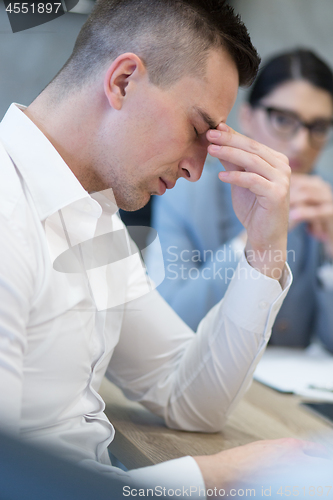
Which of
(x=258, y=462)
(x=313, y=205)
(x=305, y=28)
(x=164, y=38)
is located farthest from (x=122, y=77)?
(x=305, y=28)

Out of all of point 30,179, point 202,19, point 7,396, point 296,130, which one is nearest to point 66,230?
point 30,179

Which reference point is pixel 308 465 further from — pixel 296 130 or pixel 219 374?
pixel 296 130

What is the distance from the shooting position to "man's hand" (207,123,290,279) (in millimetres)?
523

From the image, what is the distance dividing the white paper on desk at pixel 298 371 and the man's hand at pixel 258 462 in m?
0.21

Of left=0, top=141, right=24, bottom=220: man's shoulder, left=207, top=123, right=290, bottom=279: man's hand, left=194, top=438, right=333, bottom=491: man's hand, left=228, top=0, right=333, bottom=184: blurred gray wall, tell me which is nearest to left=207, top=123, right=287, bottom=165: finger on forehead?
left=207, top=123, right=290, bottom=279: man's hand

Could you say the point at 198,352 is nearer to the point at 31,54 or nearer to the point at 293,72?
the point at 31,54

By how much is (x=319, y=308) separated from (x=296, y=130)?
0.39m

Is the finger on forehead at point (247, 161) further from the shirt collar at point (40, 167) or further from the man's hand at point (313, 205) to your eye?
the man's hand at point (313, 205)

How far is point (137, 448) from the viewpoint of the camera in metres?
0.44

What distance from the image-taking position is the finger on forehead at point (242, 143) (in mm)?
508

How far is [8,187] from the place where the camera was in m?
0.39

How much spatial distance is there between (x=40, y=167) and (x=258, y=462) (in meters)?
0.34

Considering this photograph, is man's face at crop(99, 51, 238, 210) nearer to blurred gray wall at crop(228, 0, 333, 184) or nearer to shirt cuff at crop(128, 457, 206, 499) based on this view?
shirt cuff at crop(128, 457, 206, 499)

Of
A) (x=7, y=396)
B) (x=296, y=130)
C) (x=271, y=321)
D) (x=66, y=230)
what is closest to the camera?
(x=7, y=396)
